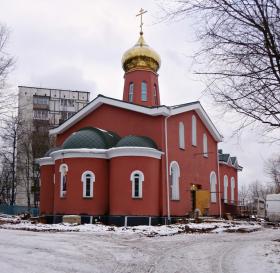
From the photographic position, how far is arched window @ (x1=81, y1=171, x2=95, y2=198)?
20469mm

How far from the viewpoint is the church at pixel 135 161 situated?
2025 centimetres

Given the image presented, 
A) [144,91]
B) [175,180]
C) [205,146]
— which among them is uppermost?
[144,91]

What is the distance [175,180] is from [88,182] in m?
4.98

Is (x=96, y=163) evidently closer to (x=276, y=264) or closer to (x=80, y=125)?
(x=80, y=125)

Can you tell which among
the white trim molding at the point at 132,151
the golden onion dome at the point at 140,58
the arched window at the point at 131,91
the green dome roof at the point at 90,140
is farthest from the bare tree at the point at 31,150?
the white trim molding at the point at 132,151

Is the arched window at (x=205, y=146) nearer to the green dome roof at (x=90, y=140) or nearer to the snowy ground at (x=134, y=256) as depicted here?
the green dome roof at (x=90, y=140)

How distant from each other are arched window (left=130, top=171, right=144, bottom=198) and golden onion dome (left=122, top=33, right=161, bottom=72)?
8.70 meters

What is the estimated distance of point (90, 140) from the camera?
21.1 meters

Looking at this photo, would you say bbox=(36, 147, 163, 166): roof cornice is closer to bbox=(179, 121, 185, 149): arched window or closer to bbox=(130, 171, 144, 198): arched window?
bbox=(130, 171, 144, 198): arched window

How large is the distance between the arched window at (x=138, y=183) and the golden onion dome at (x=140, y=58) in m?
8.70

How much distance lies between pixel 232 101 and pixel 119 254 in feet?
15.8

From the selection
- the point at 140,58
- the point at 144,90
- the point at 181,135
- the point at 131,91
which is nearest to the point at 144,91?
the point at 144,90

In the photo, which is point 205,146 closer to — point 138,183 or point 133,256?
point 138,183

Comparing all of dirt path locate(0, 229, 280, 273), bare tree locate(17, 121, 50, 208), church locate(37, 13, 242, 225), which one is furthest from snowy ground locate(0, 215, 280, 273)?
bare tree locate(17, 121, 50, 208)
